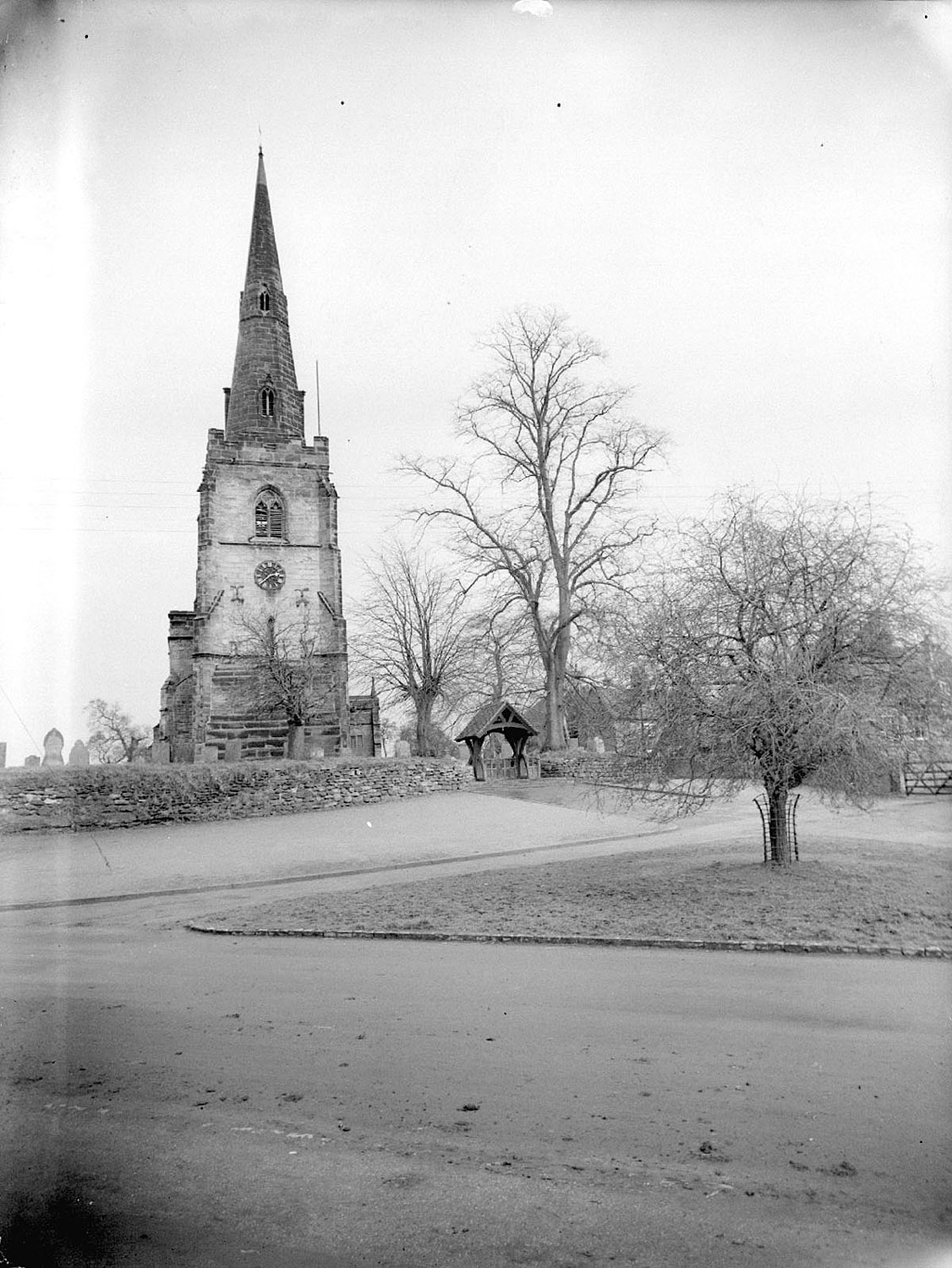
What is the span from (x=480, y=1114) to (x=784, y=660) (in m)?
7.28

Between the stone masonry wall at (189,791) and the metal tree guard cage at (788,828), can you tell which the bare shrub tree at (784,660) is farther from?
the stone masonry wall at (189,791)

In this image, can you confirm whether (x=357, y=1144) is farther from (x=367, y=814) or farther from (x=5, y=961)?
(x=367, y=814)

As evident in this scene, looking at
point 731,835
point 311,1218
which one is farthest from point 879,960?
point 731,835

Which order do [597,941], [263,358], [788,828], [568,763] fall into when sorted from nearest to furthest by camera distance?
[597,941], [788,828], [568,763], [263,358]

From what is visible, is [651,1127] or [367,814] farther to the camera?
[367,814]

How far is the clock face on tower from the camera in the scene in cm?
4031

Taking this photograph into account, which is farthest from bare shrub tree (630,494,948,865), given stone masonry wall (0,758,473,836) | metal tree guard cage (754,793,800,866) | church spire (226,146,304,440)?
Answer: church spire (226,146,304,440)

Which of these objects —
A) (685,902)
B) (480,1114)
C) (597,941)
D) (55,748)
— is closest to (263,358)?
(55,748)

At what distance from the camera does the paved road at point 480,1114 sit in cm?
360

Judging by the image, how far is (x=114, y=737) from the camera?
197ft

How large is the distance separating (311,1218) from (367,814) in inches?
817

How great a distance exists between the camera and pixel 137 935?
10.1 metres

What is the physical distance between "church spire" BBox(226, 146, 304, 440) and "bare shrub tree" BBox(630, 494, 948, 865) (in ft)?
113

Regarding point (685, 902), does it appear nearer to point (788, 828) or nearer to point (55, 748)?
point (788, 828)
